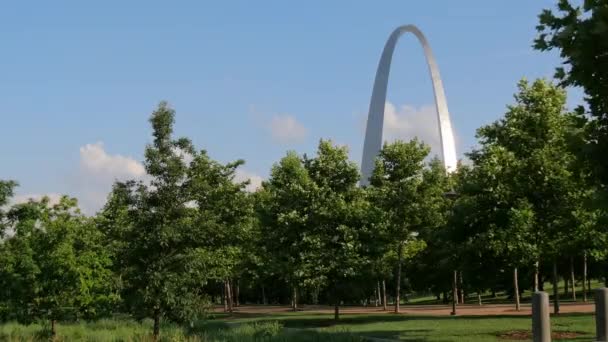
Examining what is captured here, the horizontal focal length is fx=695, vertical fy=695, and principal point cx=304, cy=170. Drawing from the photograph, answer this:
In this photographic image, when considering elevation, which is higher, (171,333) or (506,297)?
(171,333)

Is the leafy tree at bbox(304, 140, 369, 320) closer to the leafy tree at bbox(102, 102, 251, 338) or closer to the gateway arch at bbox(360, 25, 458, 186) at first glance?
the leafy tree at bbox(102, 102, 251, 338)

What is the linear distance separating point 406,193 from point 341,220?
31.5 ft

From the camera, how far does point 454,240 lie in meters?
31.5

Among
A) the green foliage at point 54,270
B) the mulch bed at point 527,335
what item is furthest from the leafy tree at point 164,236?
the mulch bed at point 527,335

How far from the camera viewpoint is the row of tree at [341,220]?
23.6m

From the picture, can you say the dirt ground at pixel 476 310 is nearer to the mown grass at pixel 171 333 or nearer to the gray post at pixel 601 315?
the mown grass at pixel 171 333

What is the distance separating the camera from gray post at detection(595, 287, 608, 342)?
19.5ft

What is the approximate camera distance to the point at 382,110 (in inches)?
2884

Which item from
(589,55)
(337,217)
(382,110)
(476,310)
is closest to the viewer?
(589,55)

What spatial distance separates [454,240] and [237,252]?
22555 millimetres

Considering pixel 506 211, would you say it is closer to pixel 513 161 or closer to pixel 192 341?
pixel 513 161

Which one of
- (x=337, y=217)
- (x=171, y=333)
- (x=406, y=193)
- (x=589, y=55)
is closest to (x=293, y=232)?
(x=337, y=217)

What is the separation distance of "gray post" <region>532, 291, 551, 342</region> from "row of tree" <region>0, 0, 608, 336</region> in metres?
4.47

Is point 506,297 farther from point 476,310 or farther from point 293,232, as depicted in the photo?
point 293,232
